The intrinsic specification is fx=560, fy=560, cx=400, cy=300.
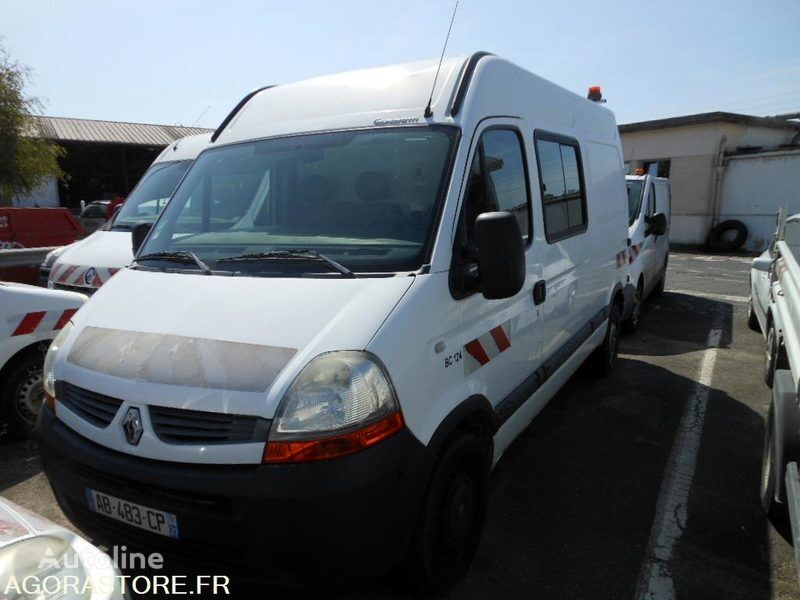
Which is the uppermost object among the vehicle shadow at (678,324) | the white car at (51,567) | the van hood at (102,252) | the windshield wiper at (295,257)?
the windshield wiper at (295,257)

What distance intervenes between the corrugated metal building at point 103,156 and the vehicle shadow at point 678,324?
24.8 metres

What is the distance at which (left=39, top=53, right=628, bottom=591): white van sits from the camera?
189cm

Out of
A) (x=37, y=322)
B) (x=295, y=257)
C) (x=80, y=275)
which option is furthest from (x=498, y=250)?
Answer: (x=80, y=275)

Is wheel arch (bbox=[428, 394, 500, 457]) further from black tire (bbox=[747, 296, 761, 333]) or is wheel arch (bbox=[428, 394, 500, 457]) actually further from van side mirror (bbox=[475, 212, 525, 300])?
black tire (bbox=[747, 296, 761, 333])

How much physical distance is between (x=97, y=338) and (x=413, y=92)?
1.87m

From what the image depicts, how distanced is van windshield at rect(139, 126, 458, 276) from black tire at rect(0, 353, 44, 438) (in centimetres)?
177

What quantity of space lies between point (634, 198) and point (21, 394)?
751 cm

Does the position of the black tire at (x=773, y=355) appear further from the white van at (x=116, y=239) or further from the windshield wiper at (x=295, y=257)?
the white van at (x=116, y=239)

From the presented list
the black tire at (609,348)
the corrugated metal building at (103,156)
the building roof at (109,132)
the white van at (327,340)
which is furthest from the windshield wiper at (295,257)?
the corrugated metal building at (103,156)

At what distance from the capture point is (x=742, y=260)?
15906mm

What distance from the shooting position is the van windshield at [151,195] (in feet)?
21.5

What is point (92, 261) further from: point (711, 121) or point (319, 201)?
point (711, 121)

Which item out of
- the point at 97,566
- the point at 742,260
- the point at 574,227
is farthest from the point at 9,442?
the point at 742,260

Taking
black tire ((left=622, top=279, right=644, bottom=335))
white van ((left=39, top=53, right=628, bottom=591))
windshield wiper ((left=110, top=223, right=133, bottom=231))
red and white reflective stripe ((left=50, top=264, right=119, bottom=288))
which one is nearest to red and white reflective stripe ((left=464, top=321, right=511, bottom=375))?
white van ((left=39, top=53, right=628, bottom=591))
